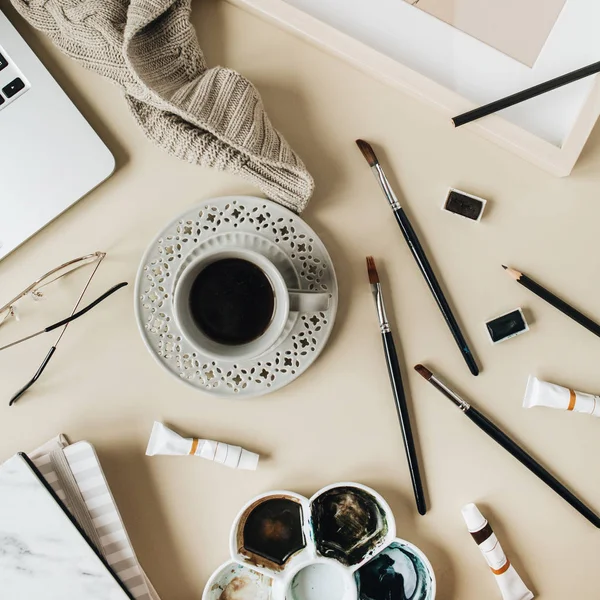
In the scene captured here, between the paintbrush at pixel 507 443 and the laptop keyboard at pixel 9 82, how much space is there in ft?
1.61

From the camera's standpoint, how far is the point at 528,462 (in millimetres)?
586

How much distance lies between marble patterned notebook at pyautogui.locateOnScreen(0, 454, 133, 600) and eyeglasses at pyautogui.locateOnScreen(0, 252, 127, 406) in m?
0.09

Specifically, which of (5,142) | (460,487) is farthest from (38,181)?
(460,487)

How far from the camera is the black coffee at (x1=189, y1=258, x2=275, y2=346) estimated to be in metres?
0.55

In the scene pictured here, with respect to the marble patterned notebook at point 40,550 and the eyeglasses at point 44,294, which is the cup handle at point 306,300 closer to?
the eyeglasses at point 44,294

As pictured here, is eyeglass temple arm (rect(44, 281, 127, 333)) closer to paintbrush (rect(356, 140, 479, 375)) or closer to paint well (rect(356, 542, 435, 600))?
paintbrush (rect(356, 140, 479, 375))

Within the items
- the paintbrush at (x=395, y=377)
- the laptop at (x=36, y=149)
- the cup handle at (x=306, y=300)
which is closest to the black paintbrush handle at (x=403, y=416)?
the paintbrush at (x=395, y=377)

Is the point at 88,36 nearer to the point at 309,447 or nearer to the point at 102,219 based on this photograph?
the point at 102,219

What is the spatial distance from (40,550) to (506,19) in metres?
0.70

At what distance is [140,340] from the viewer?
1.99ft

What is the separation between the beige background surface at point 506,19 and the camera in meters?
0.53

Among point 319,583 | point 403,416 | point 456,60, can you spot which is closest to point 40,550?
point 319,583

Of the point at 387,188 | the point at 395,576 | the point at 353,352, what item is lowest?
the point at 395,576

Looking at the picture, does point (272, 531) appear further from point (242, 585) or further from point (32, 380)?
point (32, 380)
